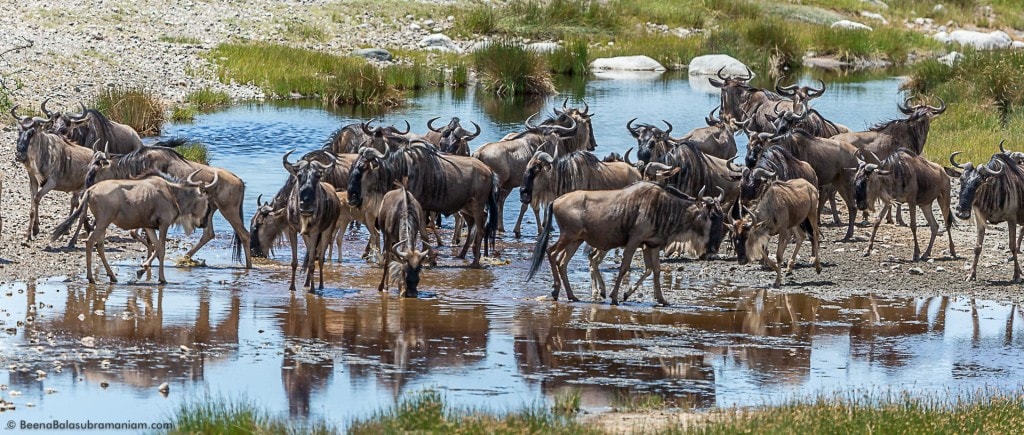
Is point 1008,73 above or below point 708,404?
above

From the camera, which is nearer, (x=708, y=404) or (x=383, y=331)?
(x=708, y=404)

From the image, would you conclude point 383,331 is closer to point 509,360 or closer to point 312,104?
point 509,360

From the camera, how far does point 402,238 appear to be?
43.1ft

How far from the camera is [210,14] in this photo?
36844 millimetres

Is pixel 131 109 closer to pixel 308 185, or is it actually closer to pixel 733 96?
pixel 733 96

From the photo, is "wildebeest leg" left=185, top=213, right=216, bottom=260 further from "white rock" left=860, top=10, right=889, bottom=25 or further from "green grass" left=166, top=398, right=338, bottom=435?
"white rock" left=860, top=10, right=889, bottom=25

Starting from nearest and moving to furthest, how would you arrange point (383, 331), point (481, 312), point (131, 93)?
1. point (383, 331)
2. point (481, 312)
3. point (131, 93)

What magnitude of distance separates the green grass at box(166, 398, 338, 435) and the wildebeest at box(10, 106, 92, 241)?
780 cm

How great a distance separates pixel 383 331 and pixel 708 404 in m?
3.09

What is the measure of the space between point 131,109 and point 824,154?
12.1 meters

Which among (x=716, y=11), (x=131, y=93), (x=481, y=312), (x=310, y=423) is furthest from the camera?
(x=716, y=11)

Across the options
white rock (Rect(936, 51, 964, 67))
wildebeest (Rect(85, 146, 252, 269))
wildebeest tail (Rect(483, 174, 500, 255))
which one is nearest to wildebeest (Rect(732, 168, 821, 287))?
wildebeest tail (Rect(483, 174, 500, 255))

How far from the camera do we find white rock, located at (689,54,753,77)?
37.2 meters

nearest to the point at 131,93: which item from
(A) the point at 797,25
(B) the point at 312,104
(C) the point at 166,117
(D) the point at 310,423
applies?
(C) the point at 166,117
